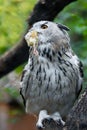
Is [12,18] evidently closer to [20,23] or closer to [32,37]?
[20,23]

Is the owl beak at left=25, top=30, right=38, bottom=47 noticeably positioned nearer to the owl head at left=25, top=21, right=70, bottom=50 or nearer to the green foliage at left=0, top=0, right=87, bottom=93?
the owl head at left=25, top=21, right=70, bottom=50

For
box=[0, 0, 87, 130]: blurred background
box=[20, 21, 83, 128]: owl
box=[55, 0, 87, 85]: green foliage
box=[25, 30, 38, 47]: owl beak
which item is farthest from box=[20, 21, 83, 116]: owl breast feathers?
box=[55, 0, 87, 85]: green foliage

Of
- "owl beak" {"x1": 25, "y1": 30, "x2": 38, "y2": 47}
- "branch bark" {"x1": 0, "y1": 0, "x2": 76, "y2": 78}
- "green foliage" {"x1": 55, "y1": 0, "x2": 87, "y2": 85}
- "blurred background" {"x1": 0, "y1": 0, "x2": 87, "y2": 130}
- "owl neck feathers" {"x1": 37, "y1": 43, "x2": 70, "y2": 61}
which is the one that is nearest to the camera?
"owl beak" {"x1": 25, "y1": 30, "x2": 38, "y2": 47}

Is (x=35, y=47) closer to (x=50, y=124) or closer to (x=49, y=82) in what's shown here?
(x=49, y=82)

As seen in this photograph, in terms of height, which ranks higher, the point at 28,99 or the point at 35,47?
the point at 35,47

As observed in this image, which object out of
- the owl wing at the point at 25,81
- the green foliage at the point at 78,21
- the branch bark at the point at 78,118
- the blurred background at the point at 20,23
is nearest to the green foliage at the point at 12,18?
the blurred background at the point at 20,23

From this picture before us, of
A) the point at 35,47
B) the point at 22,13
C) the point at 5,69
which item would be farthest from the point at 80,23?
the point at 35,47

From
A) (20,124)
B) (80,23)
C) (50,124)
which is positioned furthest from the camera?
(20,124)
